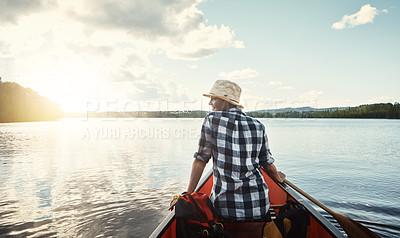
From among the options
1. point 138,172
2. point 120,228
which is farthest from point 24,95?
point 120,228

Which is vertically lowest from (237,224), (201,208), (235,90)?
(237,224)

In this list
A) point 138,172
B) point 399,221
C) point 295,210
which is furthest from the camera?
point 138,172

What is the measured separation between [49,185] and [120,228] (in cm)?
578

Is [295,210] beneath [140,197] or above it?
above

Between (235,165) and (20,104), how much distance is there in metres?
105

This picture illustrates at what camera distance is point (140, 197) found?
8.34 metres

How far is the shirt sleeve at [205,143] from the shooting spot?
94.0 inches

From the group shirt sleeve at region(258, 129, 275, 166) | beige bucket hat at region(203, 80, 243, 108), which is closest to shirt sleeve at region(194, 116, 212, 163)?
beige bucket hat at region(203, 80, 243, 108)

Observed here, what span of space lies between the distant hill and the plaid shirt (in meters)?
97.9

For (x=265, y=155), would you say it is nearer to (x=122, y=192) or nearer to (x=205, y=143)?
(x=205, y=143)

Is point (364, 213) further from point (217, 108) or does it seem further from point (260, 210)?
point (217, 108)

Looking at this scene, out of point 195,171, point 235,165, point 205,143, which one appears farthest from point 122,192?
point 235,165

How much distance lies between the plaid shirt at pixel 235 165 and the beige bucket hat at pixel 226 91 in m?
0.16

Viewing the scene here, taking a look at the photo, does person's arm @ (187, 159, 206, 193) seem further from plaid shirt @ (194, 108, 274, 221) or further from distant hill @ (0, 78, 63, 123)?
distant hill @ (0, 78, 63, 123)
